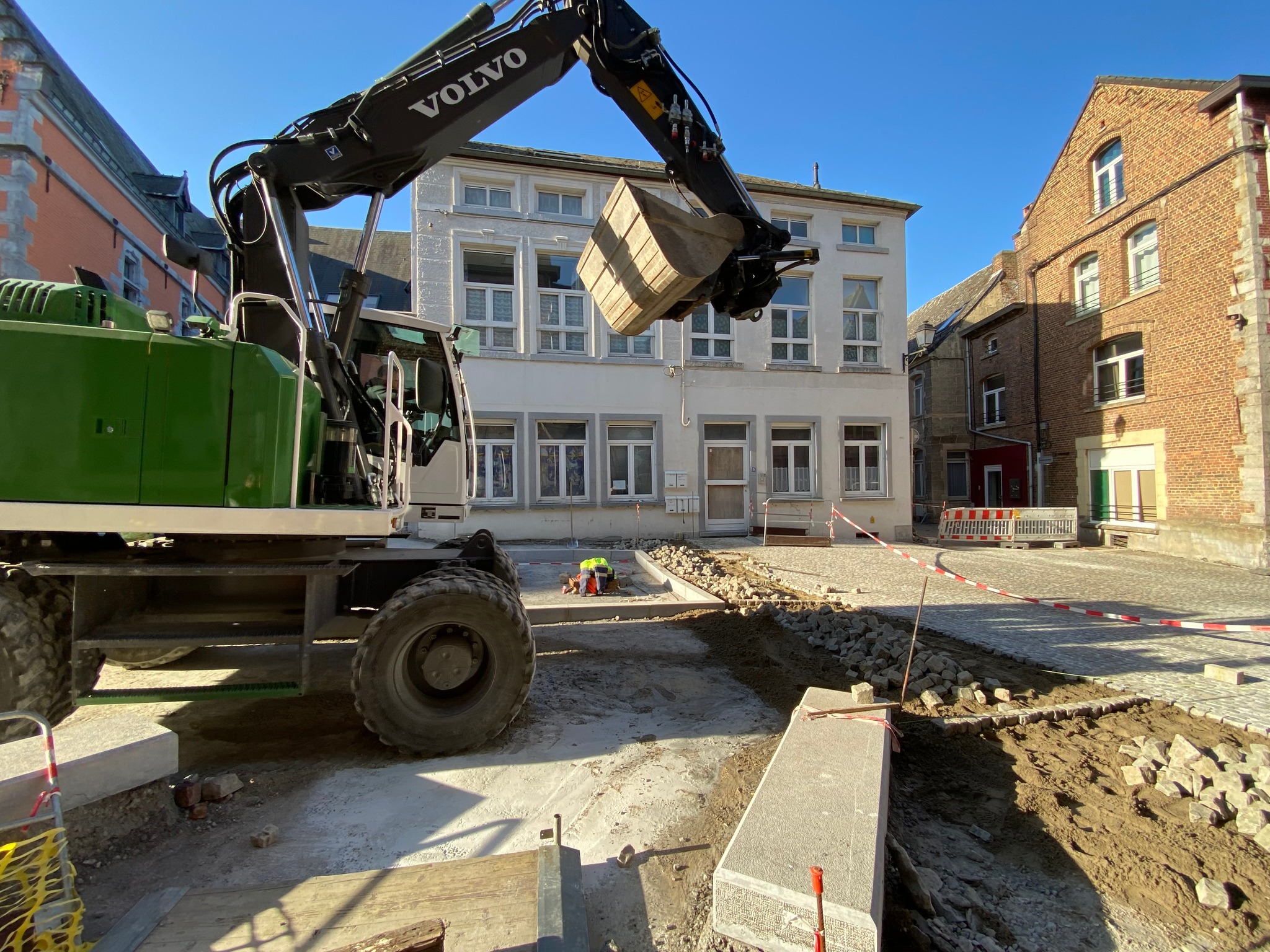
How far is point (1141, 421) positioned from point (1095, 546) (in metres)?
3.35

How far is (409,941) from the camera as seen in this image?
195 cm

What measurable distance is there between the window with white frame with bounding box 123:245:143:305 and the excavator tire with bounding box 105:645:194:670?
47.9 ft

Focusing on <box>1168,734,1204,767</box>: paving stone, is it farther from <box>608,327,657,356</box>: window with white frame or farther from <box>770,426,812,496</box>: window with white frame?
<box>608,327,657,356</box>: window with white frame

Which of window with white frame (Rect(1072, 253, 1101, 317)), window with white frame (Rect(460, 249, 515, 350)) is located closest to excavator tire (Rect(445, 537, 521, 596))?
window with white frame (Rect(460, 249, 515, 350))

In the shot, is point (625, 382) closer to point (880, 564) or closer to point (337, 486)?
point (880, 564)

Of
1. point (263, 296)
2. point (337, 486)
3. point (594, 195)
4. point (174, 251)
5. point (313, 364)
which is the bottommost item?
point (337, 486)

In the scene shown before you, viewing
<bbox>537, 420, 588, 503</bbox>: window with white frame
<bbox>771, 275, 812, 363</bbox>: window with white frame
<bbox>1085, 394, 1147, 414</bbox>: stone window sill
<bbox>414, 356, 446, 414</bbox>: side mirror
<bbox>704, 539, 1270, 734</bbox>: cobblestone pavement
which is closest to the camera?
<bbox>414, 356, 446, 414</bbox>: side mirror

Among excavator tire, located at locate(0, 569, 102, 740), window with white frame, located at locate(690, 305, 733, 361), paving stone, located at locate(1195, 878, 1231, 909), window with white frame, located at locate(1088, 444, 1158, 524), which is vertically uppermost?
window with white frame, located at locate(690, 305, 733, 361)

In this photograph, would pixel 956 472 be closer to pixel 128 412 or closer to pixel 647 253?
pixel 647 253

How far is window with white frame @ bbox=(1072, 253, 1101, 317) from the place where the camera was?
16891 mm

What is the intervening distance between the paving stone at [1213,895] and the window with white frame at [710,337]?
14.1m

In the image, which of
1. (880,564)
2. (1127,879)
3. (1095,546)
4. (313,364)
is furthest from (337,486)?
(1095,546)

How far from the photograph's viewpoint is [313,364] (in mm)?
3977

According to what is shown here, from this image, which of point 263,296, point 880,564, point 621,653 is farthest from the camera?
point 880,564
